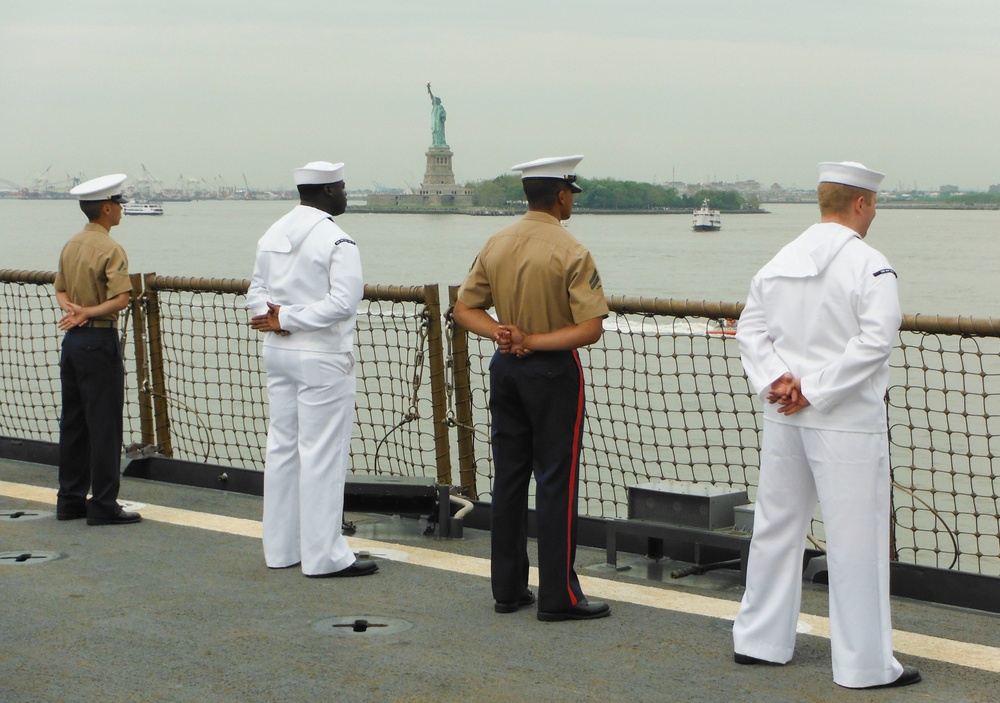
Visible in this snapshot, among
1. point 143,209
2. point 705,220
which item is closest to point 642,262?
point 705,220

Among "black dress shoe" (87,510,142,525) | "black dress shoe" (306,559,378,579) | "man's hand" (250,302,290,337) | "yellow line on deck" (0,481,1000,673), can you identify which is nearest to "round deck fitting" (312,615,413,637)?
"black dress shoe" (306,559,378,579)

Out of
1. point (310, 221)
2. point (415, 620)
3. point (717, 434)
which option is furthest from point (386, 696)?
point (717, 434)

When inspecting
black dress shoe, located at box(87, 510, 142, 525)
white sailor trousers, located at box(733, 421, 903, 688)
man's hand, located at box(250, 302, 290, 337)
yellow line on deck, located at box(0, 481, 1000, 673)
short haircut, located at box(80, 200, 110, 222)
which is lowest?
yellow line on deck, located at box(0, 481, 1000, 673)

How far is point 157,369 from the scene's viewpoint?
809 cm

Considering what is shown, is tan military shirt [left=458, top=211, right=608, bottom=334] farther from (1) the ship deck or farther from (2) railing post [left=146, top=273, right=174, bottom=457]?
(2) railing post [left=146, top=273, right=174, bottom=457]

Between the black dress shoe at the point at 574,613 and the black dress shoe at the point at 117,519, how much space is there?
263 cm

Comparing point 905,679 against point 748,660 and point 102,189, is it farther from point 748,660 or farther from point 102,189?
point 102,189

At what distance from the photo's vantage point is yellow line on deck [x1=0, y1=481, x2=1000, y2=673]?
462 centimetres

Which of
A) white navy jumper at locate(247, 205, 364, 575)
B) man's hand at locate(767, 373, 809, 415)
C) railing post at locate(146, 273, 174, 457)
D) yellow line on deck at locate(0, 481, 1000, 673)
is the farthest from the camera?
railing post at locate(146, 273, 174, 457)

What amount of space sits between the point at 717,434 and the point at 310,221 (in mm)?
12859

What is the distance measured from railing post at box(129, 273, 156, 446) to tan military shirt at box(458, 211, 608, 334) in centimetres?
362

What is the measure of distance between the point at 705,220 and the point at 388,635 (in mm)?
129146

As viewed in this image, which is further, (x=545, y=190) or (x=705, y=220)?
(x=705, y=220)

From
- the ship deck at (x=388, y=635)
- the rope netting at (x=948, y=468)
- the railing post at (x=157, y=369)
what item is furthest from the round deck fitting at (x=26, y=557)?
the rope netting at (x=948, y=468)
